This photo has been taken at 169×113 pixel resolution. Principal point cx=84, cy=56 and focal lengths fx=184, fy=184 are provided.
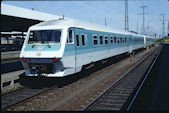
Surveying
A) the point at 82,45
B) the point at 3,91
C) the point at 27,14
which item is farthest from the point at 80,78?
the point at 27,14

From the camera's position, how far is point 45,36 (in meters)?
9.51

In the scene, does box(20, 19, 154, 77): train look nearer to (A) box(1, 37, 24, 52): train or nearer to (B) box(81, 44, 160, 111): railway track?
(B) box(81, 44, 160, 111): railway track

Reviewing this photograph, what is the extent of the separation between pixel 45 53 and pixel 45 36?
3.70ft

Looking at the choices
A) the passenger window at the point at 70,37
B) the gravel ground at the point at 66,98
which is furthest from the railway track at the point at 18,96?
the passenger window at the point at 70,37

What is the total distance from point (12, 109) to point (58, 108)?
1.67 meters

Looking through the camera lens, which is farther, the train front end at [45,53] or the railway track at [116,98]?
the train front end at [45,53]

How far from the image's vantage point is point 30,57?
8.97 m

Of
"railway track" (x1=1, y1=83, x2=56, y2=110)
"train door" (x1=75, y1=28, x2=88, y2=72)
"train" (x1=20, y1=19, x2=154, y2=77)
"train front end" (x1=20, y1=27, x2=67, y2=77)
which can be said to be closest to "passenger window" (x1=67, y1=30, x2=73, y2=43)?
"train" (x1=20, y1=19, x2=154, y2=77)

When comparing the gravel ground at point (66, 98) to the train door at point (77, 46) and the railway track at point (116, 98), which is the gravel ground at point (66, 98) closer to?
the railway track at point (116, 98)

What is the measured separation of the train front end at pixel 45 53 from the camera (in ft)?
28.8

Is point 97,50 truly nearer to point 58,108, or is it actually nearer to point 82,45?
point 82,45

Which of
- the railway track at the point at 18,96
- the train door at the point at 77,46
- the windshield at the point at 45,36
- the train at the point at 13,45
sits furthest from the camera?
the train at the point at 13,45

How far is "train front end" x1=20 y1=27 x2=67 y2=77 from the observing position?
8781 mm

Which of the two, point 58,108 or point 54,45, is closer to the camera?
point 58,108
